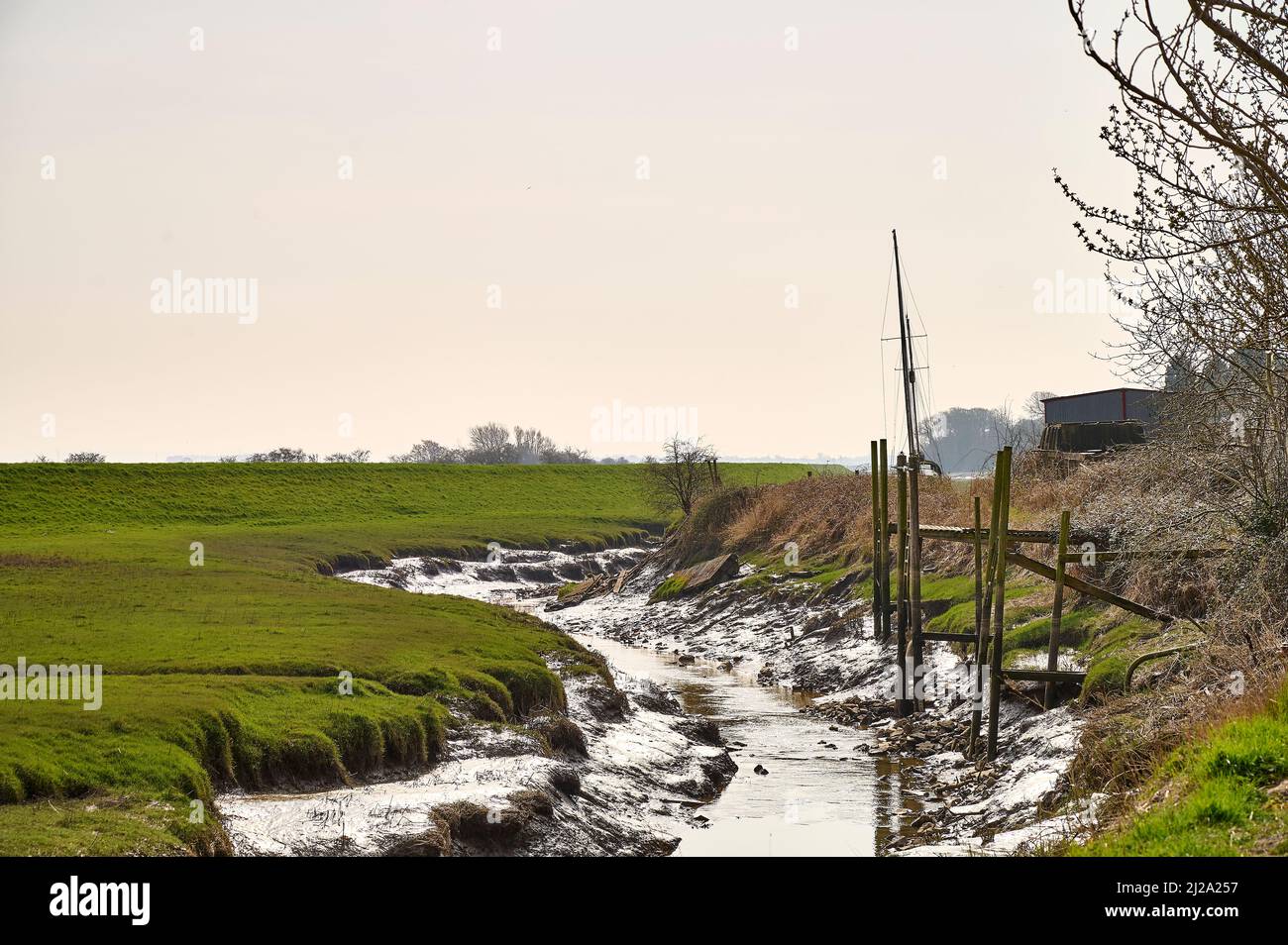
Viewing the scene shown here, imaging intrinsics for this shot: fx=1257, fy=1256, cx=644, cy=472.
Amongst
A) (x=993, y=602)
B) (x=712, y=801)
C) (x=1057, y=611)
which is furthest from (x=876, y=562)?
(x=712, y=801)

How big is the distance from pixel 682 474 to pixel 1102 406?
2879 cm

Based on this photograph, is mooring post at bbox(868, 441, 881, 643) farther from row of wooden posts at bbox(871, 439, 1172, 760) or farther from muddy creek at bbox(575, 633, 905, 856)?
muddy creek at bbox(575, 633, 905, 856)

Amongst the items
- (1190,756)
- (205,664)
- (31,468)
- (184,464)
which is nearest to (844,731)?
(205,664)

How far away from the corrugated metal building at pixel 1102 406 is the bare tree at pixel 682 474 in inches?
918

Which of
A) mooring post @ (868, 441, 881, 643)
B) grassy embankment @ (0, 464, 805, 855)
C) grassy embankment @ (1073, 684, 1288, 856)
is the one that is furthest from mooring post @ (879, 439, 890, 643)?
grassy embankment @ (1073, 684, 1288, 856)

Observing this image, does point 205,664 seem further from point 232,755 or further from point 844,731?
point 844,731

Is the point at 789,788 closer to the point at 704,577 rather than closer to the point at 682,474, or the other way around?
the point at 704,577

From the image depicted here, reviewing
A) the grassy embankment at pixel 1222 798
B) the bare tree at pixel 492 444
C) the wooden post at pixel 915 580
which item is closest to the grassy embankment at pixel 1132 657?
the grassy embankment at pixel 1222 798

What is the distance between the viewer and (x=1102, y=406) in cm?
4931

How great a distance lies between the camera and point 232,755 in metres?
16.4

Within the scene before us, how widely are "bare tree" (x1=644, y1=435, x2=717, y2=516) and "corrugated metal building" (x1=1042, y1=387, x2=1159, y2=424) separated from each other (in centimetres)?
2332

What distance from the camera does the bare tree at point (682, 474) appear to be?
72.4 meters

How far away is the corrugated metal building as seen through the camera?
157 ft
